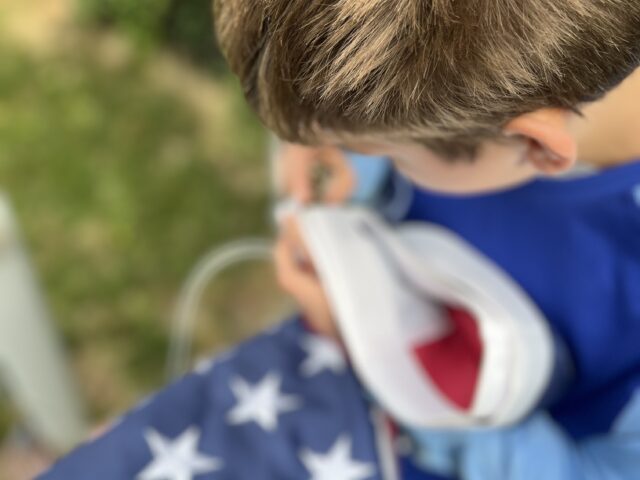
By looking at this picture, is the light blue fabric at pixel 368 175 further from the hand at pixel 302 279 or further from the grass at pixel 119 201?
the grass at pixel 119 201

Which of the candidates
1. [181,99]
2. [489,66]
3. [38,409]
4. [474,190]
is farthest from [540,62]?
[181,99]

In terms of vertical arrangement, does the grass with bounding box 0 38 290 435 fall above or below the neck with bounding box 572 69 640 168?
below

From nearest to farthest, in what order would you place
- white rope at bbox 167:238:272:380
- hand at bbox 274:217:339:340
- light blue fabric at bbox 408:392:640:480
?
1. light blue fabric at bbox 408:392:640:480
2. hand at bbox 274:217:339:340
3. white rope at bbox 167:238:272:380

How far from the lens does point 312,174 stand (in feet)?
2.93

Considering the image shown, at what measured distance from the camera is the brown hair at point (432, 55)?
0.46 metres

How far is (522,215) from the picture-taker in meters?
0.74

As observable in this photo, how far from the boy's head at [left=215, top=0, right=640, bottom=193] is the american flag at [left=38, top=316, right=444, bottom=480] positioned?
315 millimetres

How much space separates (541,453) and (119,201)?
91 centimetres

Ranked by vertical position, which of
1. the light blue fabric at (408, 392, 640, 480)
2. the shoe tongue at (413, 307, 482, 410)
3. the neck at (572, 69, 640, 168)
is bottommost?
the light blue fabric at (408, 392, 640, 480)

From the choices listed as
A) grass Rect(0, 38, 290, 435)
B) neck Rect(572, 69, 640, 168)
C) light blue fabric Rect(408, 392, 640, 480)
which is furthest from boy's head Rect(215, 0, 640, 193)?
grass Rect(0, 38, 290, 435)

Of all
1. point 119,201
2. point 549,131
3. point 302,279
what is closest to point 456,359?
point 302,279

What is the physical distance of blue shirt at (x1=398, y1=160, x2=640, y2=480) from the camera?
0.66 metres

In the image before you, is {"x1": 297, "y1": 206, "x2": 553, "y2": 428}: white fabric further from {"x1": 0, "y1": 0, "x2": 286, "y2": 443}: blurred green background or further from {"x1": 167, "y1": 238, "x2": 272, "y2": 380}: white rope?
{"x1": 0, "y1": 0, "x2": 286, "y2": 443}: blurred green background

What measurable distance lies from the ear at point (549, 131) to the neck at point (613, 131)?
0.10 metres
